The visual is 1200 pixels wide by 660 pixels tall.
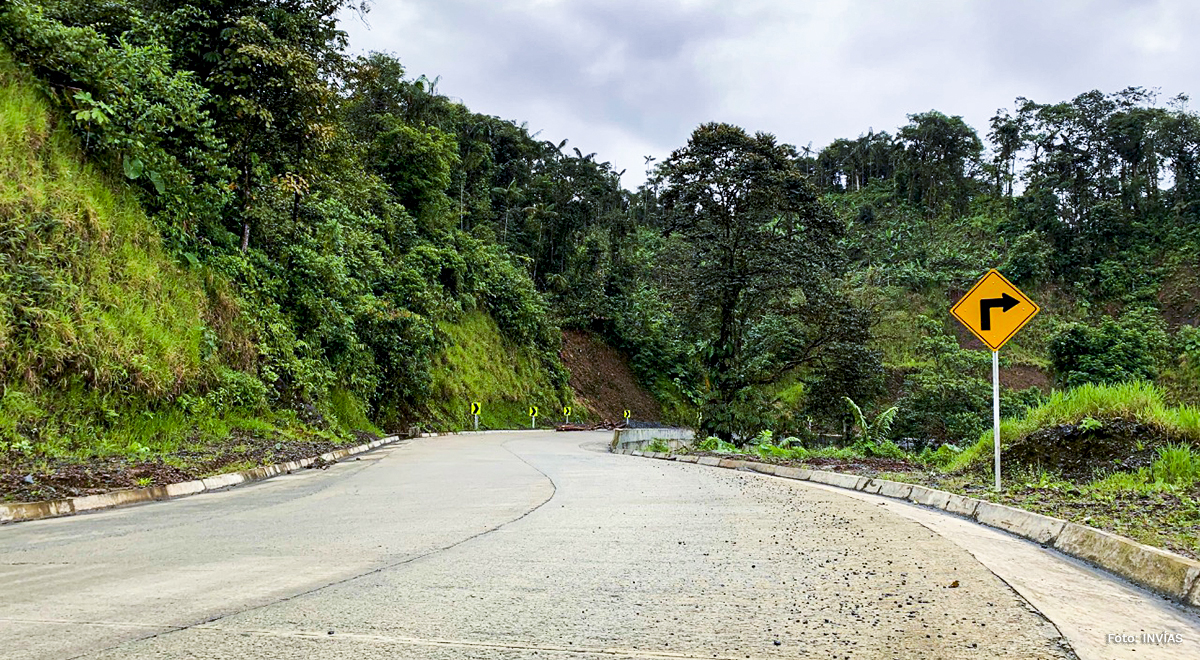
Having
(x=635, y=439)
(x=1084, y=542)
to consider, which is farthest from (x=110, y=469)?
(x=635, y=439)

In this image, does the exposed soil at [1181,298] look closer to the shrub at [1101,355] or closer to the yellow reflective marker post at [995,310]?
the shrub at [1101,355]

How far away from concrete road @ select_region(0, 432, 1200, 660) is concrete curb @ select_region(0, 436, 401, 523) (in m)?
0.40

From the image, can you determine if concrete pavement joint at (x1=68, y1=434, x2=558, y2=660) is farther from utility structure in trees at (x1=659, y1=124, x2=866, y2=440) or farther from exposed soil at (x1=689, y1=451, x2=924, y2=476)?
utility structure in trees at (x1=659, y1=124, x2=866, y2=440)

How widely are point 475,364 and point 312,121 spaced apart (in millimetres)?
21701

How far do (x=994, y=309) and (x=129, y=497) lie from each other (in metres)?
11.5

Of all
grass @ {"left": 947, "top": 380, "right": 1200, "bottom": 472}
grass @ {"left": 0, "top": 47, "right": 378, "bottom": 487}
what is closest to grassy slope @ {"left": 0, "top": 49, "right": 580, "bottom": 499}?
grass @ {"left": 0, "top": 47, "right": 378, "bottom": 487}

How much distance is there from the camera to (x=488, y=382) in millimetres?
40875

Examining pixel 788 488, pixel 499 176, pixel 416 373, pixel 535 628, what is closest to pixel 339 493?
pixel 788 488

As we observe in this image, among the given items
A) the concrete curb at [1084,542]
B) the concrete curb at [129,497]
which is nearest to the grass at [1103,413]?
the concrete curb at [1084,542]

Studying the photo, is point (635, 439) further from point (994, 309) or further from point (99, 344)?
point (99, 344)

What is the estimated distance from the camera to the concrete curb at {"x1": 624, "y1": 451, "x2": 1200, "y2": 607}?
4637mm

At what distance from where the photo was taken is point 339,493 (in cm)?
998

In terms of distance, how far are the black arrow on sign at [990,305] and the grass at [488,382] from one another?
26862 mm

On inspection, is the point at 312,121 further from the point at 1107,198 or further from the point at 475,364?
the point at 1107,198
